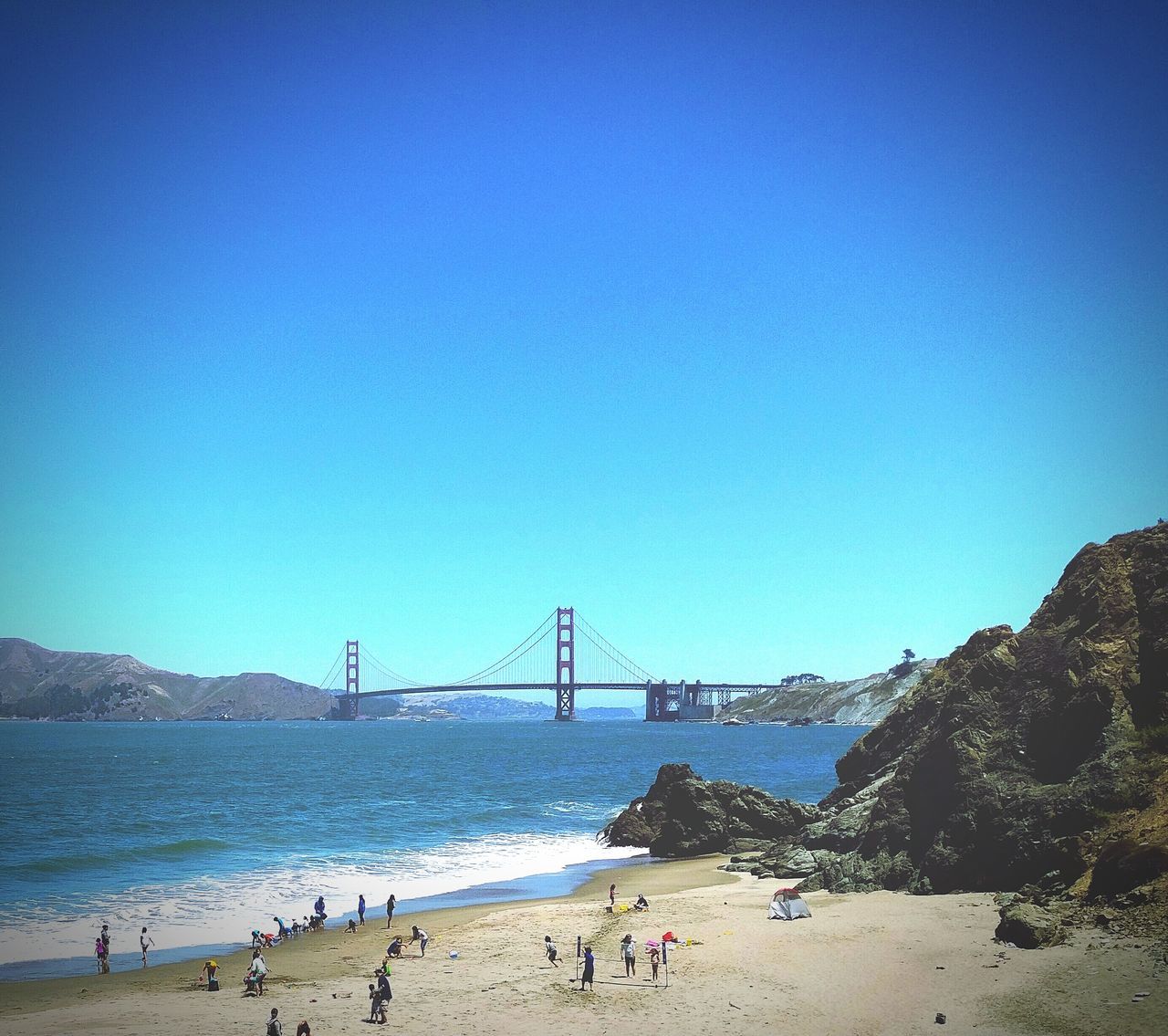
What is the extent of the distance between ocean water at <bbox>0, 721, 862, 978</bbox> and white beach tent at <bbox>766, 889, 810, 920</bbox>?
11812 millimetres

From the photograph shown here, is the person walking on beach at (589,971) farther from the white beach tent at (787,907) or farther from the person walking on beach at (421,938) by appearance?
the white beach tent at (787,907)

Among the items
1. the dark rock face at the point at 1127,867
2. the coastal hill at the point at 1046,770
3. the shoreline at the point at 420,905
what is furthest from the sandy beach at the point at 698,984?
the dark rock face at the point at 1127,867

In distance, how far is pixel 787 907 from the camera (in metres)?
28.0

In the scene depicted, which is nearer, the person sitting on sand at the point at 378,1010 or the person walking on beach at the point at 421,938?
the person sitting on sand at the point at 378,1010

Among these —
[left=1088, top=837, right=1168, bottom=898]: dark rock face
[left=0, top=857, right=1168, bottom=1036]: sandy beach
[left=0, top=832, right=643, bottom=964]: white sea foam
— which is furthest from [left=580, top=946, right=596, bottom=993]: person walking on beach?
[left=1088, top=837, right=1168, bottom=898]: dark rock face

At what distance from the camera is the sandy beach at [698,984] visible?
19.2 meters

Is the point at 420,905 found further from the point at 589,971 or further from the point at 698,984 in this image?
the point at 698,984

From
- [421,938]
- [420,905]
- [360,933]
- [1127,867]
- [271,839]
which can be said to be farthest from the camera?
[271,839]

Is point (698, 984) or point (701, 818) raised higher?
point (698, 984)

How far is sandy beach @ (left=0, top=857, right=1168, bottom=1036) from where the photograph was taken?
1922 cm

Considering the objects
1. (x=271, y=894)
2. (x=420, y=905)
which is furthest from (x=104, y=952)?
(x=420, y=905)

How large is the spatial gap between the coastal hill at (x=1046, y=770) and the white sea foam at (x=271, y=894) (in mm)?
12235

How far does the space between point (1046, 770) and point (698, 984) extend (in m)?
14.7

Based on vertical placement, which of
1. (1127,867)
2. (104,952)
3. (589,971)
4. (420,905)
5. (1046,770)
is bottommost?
(420,905)
